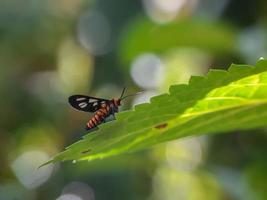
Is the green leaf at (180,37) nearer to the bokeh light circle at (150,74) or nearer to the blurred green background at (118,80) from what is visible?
the blurred green background at (118,80)

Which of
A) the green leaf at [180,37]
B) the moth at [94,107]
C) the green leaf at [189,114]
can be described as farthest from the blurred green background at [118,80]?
the green leaf at [189,114]

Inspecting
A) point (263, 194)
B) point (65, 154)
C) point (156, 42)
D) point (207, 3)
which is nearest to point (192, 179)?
point (207, 3)

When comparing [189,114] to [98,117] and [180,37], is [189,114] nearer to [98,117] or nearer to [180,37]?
[98,117]

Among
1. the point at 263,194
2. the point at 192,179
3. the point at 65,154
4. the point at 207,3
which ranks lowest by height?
the point at 192,179

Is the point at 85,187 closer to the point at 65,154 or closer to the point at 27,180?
the point at 27,180

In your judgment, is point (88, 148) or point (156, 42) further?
point (156, 42)

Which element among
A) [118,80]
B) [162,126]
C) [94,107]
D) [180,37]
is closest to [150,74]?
[118,80]
